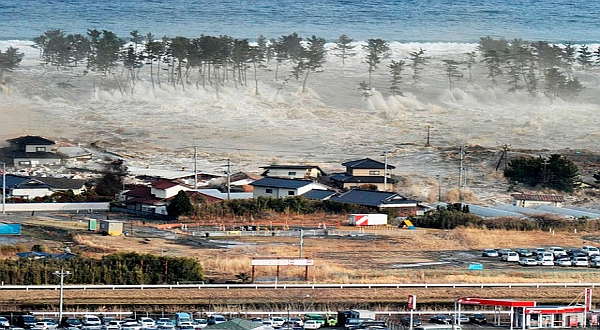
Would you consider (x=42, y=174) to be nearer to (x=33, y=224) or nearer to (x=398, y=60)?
(x=33, y=224)

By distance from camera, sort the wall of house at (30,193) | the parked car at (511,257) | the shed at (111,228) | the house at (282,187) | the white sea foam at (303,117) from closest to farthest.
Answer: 1. the parked car at (511,257)
2. the shed at (111,228)
3. the wall of house at (30,193)
4. the house at (282,187)
5. the white sea foam at (303,117)

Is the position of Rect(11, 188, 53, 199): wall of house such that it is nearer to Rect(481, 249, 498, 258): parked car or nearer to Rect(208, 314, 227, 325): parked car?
Rect(481, 249, 498, 258): parked car

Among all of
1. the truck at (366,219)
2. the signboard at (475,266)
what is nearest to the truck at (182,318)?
the signboard at (475,266)

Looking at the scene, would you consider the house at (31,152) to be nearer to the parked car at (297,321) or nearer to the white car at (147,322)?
the white car at (147,322)

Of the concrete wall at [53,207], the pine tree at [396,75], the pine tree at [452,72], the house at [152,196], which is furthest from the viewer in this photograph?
the pine tree at [452,72]

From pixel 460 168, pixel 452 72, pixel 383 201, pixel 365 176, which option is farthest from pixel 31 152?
pixel 452 72
